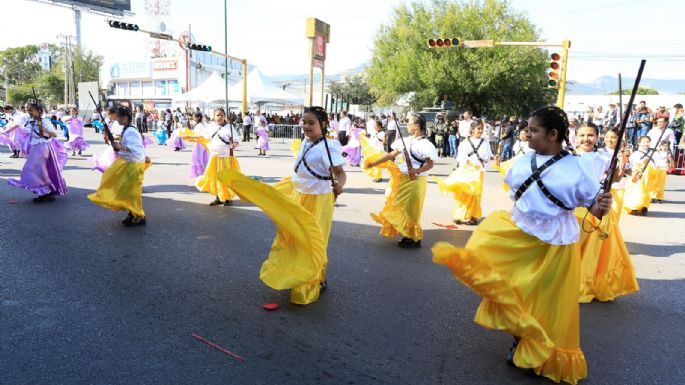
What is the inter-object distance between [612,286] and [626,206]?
5723 millimetres

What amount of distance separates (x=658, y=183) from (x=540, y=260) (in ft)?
30.7

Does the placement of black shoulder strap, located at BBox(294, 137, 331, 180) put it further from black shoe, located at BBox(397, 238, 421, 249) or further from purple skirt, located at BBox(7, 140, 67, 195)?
purple skirt, located at BBox(7, 140, 67, 195)

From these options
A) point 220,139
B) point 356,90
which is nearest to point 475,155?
point 220,139

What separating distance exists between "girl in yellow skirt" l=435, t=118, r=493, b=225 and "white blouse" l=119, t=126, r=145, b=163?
4.64 metres

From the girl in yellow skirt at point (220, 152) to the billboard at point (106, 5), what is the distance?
6629 centimetres

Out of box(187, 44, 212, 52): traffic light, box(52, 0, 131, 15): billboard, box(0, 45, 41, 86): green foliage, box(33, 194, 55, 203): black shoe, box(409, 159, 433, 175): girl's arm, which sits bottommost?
box(33, 194, 55, 203): black shoe

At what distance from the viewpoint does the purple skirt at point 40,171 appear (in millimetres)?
8938

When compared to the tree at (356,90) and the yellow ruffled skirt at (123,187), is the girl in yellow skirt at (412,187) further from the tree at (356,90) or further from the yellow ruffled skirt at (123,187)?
the tree at (356,90)

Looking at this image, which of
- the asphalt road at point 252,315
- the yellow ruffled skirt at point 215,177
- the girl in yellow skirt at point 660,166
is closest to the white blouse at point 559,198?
the asphalt road at point 252,315

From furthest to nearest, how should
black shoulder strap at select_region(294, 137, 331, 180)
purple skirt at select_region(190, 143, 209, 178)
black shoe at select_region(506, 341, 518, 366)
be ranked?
1. purple skirt at select_region(190, 143, 209, 178)
2. black shoulder strap at select_region(294, 137, 331, 180)
3. black shoe at select_region(506, 341, 518, 366)

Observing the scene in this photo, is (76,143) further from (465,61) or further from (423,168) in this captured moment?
(465,61)

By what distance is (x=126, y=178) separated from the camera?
24.1ft

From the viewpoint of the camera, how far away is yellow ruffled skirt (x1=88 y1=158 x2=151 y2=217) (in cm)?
731

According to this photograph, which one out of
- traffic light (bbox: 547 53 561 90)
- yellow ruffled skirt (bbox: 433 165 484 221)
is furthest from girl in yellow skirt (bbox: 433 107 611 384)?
traffic light (bbox: 547 53 561 90)
